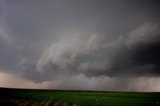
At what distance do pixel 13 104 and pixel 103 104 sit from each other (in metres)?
18.4

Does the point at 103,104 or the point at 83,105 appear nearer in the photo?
the point at 83,105

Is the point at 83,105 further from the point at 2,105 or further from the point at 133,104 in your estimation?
the point at 2,105

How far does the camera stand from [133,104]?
164ft

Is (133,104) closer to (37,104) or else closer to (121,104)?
(121,104)

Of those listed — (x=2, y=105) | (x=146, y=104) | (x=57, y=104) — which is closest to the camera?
(x=2, y=105)

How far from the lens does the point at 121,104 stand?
5000 centimetres

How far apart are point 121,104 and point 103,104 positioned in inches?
152

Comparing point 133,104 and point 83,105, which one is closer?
point 83,105

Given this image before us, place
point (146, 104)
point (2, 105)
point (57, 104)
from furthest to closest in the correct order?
point (146, 104), point (57, 104), point (2, 105)

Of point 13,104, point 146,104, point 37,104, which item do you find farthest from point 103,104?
point 13,104

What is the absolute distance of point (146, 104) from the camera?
50.7m

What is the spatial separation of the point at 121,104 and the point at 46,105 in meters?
16.1

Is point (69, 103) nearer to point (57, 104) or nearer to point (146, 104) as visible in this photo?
point (57, 104)

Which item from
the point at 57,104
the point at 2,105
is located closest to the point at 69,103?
the point at 57,104
